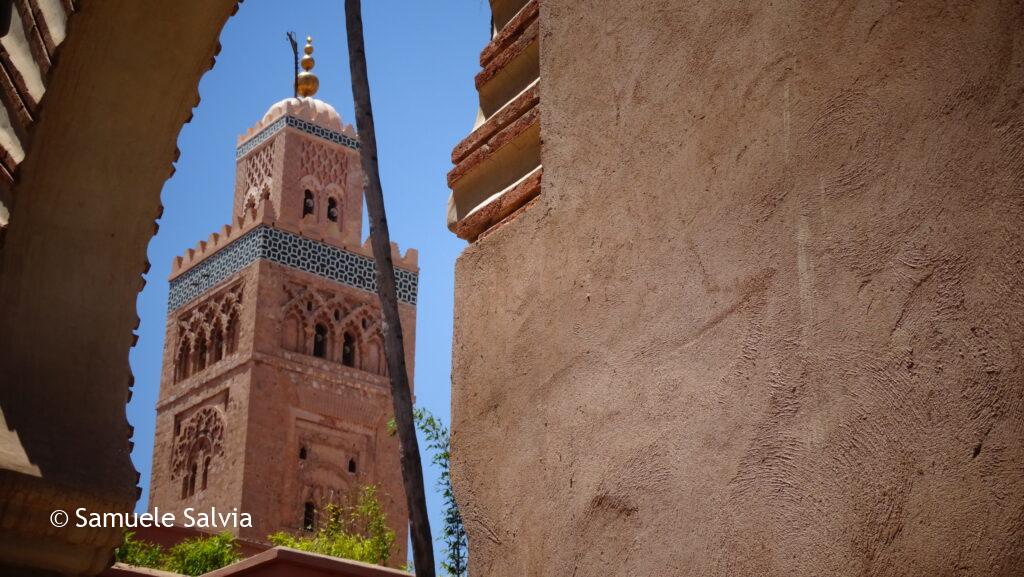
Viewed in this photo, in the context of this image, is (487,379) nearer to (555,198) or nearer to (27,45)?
(555,198)

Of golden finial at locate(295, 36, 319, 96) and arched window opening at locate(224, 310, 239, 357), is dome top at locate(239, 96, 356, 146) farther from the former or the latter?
arched window opening at locate(224, 310, 239, 357)

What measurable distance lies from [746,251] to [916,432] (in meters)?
0.34

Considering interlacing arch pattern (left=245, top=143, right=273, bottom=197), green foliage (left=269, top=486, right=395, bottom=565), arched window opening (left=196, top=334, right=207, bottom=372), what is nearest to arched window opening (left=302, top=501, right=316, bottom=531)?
arched window opening (left=196, top=334, right=207, bottom=372)

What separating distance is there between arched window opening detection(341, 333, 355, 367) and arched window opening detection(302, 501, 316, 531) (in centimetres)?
242

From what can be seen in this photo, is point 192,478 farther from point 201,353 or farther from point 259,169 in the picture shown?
point 259,169

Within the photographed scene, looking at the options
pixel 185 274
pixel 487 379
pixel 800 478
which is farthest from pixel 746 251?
pixel 185 274

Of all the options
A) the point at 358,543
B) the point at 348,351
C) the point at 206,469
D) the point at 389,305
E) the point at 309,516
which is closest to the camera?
the point at 389,305

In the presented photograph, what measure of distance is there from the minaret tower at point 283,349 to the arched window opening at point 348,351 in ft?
0.08

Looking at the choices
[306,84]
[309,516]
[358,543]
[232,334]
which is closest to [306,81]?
[306,84]

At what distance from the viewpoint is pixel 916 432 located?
45.8 inches

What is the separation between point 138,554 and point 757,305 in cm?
762

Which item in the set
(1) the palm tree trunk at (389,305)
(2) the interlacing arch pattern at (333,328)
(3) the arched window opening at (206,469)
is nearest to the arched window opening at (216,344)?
(2) the interlacing arch pattern at (333,328)

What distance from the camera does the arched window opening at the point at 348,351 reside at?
18.8 m

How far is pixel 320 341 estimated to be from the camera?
18.8 metres
